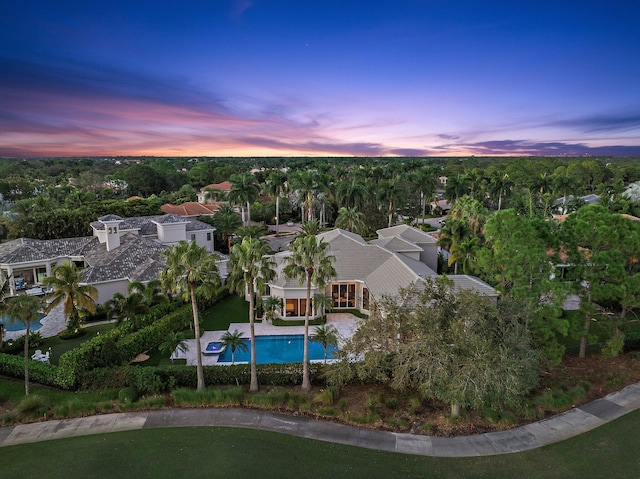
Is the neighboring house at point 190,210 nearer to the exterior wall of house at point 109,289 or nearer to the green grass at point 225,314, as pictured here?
the exterior wall of house at point 109,289

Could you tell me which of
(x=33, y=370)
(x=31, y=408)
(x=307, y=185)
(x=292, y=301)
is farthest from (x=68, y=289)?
(x=307, y=185)

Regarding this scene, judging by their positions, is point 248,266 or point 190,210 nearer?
point 248,266

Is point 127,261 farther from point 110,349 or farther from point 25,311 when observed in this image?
point 25,311

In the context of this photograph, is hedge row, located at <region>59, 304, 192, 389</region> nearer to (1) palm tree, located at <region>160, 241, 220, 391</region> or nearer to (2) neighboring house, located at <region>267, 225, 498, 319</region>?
(1) palm tree, located at <region>160, 241, 220, 391</region>

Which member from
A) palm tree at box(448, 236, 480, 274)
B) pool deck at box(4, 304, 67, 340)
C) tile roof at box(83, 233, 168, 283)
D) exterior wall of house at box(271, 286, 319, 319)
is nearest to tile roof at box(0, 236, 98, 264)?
tile roof at box(83, 233, 168, 283)

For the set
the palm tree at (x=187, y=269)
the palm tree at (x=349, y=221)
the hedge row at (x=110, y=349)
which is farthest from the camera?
the palm tree at (x=349, y=221)

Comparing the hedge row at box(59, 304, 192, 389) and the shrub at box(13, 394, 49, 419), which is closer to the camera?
the shrub at box(13, 394, 49, 419)

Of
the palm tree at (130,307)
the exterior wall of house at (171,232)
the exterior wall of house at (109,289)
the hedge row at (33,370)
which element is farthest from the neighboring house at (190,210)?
the hedge row at (33,370)
